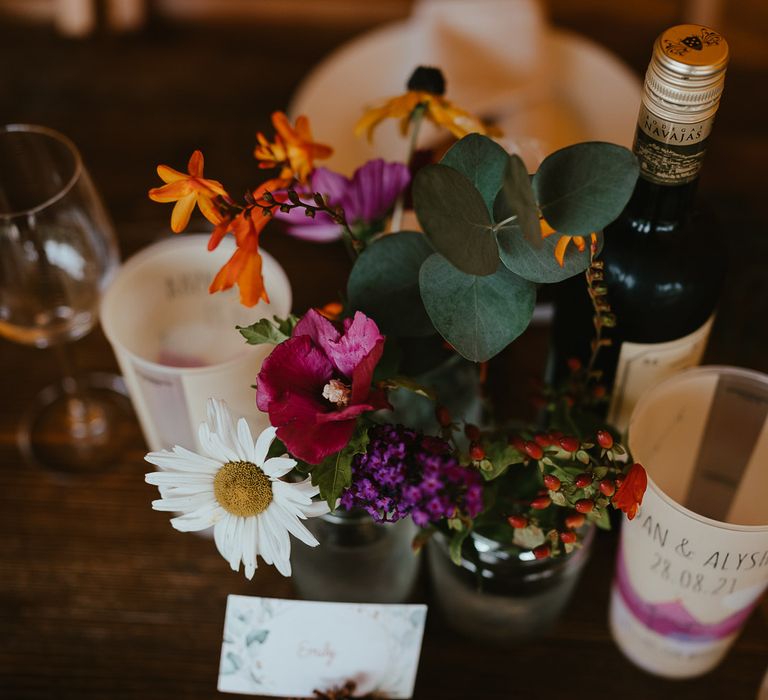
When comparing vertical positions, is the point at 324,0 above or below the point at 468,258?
below

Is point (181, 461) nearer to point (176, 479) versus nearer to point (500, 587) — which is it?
point (176, 479)

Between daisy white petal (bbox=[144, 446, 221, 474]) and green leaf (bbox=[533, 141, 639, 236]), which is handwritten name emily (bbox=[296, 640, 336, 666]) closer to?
daisy white petal (bbox=[144, 446, 221, 474])

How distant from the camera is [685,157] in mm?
388

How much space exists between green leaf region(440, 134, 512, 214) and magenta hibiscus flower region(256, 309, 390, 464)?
7 centimetres

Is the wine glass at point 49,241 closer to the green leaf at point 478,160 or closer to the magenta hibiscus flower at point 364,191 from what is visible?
the magenta hibiscus flower at point 364,191

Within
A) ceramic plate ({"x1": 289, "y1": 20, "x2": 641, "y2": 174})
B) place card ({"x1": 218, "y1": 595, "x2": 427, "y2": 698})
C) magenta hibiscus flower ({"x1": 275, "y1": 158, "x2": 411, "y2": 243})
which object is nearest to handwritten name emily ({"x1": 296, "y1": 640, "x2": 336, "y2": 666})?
place card ({"x1": 218, "y1": 595, "x2": 427, "y2": 698})

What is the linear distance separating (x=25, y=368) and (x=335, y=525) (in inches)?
12.9

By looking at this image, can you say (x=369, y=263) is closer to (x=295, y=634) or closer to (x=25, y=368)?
(x=295, y=634)

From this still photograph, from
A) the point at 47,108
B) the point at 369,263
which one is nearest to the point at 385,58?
the point at 47,108

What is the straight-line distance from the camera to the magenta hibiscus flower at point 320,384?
351mm

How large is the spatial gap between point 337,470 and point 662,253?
0.63 ft

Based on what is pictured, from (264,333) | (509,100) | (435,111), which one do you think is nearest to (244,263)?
(264,333)

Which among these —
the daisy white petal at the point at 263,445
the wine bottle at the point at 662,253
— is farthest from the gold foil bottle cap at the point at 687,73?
the daisy white petal at the point at 263,445

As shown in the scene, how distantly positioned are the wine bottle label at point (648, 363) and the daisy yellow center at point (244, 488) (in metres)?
0.20
